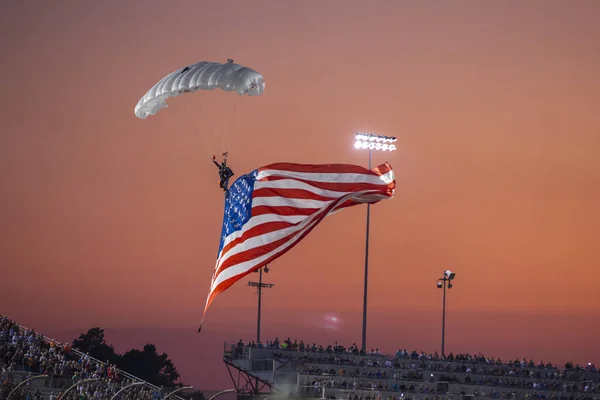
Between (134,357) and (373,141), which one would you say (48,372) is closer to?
(373,141)

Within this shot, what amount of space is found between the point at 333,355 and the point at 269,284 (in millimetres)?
16532

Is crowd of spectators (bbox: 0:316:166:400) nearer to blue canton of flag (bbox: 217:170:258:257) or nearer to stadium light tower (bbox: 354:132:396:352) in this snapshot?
blue canton of flag (bbox: 217:170:258:257)

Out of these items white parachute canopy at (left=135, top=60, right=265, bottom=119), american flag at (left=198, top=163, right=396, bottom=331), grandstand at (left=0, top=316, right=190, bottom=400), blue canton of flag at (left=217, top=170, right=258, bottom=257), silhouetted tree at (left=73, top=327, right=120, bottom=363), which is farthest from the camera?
silhouetted tree at (left=73, top=327, right=120, bottom=363)

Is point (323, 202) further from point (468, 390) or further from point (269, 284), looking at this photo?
point (269, 284)

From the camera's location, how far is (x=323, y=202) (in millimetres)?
42812

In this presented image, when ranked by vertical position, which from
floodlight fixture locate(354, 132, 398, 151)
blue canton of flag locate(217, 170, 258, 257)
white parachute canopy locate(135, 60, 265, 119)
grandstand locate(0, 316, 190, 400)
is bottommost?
grandstand locate(0, 316, 190, 400)

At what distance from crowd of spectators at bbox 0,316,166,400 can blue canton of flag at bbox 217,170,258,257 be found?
9.49 m

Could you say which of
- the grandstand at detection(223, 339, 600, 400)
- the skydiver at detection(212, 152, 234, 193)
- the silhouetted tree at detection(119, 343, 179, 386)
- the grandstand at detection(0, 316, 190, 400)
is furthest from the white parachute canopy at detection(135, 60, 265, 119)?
the silhouetted tree at detection(119, 343, 179, 386)

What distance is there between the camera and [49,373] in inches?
2146

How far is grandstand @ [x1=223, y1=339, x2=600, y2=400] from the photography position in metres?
66.6

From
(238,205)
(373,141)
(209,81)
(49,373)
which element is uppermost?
(373,141)

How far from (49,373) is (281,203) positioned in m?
18.6

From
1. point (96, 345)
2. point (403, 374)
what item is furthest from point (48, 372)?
point (96, 345)

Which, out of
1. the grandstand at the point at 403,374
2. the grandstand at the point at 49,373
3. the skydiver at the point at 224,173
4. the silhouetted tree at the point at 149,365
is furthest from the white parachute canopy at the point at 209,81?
the silhouetted tree at the point at 149,365
